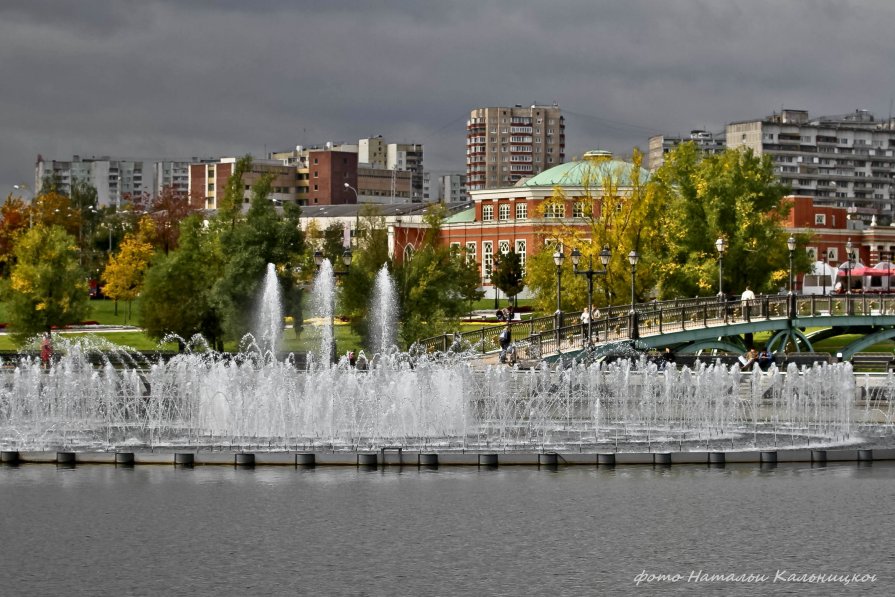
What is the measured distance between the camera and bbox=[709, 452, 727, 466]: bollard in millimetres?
26734

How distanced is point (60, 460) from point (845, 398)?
1763cm

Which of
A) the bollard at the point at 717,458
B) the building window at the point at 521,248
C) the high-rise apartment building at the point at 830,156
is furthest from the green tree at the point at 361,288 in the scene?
the high-rise apartment building at the point at 830,156

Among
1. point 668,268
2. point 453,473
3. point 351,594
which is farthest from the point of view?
point 668,268

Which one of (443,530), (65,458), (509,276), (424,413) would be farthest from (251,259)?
(443,530)

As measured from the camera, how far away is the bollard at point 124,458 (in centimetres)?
2616

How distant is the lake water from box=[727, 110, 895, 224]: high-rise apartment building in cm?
16737

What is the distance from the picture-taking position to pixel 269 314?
57344 mm

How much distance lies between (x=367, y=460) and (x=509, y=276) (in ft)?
210

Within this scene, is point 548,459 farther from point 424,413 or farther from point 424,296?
point 424,296

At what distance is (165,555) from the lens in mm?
17844

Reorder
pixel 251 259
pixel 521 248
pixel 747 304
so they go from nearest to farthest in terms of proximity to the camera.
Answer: pixel 747 304 < pixel 251 259 < pixel 521 248

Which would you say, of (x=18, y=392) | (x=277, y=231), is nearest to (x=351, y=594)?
(x=18, y=392)

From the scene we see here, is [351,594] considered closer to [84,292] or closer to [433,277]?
[433,277]

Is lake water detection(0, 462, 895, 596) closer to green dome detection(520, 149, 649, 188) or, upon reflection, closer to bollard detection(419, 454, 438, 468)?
bollard detection(419, 454, 438, 468)
